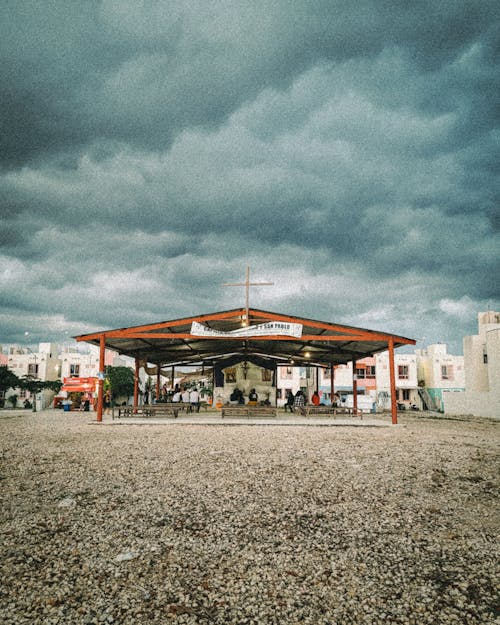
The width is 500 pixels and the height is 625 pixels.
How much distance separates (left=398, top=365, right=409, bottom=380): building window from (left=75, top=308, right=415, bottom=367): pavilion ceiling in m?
20.1

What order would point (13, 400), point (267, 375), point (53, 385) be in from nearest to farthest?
point (267, 375), point (53, 385), point (13, 400)

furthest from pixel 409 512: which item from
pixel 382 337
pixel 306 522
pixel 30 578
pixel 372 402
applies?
pixel 372 402

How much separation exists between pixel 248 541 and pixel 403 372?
46.3m

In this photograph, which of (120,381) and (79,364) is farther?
(79,364)

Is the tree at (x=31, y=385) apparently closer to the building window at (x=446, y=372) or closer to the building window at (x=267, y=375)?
the building window at (x=267, y=375)

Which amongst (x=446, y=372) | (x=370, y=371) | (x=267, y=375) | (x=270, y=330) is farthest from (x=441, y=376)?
(x=270, y=330)

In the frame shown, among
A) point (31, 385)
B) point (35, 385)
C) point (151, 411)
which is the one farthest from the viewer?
point (35, 385)

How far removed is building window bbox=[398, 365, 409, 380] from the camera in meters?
46.4

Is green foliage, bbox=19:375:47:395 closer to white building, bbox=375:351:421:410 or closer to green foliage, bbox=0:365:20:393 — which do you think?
green foliage, bbox=0:365:20:393

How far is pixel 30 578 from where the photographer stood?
340 cm

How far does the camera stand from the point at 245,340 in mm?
21703

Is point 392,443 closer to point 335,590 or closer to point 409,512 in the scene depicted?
point 409,512

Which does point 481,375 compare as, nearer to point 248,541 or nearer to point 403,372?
point 403,372

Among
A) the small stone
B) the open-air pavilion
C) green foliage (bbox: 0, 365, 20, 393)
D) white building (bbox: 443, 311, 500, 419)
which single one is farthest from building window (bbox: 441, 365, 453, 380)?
the small stone
